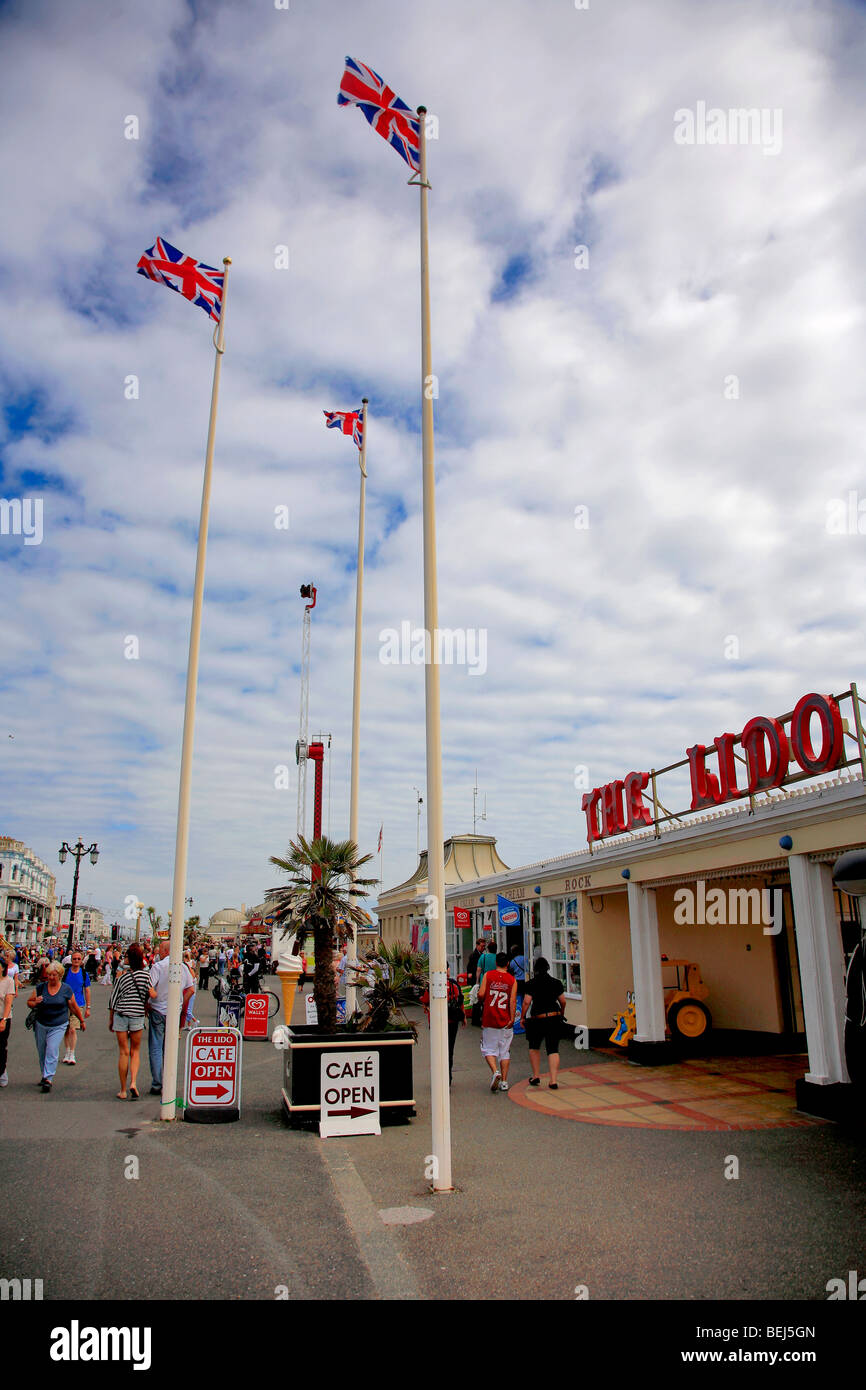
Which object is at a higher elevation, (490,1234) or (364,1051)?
(364,1051)

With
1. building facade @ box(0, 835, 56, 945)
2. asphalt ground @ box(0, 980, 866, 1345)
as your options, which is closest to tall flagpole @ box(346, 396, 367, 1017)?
asphalt ground @ box(0, 980, 866, 1345)

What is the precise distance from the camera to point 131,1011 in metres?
10.5

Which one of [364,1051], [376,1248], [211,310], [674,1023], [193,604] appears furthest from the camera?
[674,1023]

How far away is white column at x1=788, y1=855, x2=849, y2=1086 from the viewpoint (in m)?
8.80

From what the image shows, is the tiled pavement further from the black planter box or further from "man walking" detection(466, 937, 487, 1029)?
"man walking" detection(466, 937, 487, 1029)

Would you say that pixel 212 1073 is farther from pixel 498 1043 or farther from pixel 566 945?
pixel 566 945

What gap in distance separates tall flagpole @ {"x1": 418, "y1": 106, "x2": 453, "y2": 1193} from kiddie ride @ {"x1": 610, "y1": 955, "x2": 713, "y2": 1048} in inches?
288

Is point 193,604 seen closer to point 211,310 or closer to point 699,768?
point 211,310

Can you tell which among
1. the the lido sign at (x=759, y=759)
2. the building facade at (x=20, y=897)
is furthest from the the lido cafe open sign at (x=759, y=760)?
the building facade at (x=20, y=897)

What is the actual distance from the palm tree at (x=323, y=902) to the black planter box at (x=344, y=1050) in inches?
33.6

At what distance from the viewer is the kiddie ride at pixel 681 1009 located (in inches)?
546

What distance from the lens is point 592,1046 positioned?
15.0 meters
